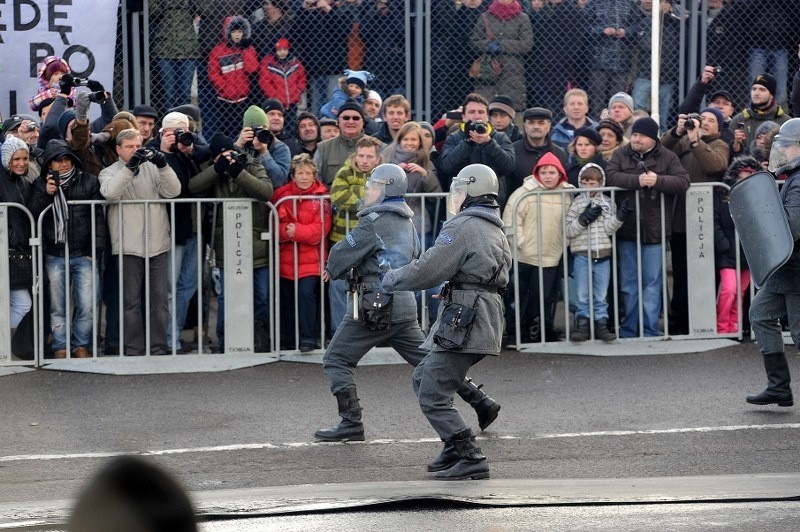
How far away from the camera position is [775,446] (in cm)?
793

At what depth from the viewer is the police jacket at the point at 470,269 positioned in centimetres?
735

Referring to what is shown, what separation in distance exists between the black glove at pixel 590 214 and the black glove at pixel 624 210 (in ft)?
0.61

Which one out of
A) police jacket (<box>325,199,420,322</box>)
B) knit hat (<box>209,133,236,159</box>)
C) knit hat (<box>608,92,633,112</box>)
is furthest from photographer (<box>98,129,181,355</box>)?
knit hat (<box>608,92,633,112</box>)

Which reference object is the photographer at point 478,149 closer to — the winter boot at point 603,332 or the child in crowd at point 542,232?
the child in crowd at point 542,232

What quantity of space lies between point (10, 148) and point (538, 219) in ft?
14.4

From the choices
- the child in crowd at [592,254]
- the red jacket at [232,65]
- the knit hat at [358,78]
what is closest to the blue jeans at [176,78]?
the red jacket at [232,65]

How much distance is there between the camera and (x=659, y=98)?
13625 millimetres

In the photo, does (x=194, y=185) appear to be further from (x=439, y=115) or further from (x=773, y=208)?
(x=773, y=208)

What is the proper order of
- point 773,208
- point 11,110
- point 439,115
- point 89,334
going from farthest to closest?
point 439,115 → point 11,110 → point 89,334 → point 773,208

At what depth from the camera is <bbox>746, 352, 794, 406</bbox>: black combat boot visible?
8867 mm

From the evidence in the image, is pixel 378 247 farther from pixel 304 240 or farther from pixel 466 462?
pixel 304 240

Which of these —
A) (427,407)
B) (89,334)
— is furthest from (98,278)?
(427,407)

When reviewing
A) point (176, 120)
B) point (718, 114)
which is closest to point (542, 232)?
point (718, 114)

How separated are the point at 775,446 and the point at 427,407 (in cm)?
220
